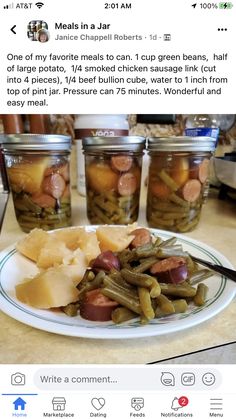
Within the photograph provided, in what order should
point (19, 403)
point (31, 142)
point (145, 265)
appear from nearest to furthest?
point (19, 403)
point (145, 265)
point (31, 142)

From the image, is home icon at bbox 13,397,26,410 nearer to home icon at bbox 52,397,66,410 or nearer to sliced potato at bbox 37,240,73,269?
home icon at bbox 52,397,66,410

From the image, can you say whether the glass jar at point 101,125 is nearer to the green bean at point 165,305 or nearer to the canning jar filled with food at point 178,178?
the canning jar filled with food at point 178,178

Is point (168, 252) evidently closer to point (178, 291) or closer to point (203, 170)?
point (178, 291)

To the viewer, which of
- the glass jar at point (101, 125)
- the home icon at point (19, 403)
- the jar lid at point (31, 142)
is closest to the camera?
the home icon at point (19, 403)

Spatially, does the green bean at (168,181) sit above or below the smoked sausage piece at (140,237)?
above

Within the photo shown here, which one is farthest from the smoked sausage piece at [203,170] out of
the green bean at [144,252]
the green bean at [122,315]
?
the green bean at [122,315]

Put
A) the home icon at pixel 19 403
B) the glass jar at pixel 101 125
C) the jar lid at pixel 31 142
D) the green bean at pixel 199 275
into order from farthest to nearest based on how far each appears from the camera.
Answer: the glass jar at pixel 101 125, the jar lid at pixel 31 142, the green bean at pixel 199 275, the home icon at pixel 19 403
